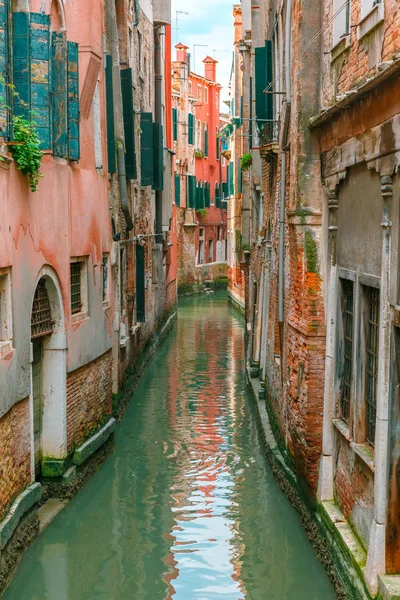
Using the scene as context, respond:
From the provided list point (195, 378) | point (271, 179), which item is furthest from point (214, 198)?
point (271, 179)

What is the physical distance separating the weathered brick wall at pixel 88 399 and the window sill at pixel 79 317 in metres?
0.56

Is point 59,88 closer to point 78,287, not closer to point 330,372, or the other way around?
point 78,287

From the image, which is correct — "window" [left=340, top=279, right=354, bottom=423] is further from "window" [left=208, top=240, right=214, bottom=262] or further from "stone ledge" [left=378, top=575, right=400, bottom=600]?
"window" [left=208, top=240, right=214, bottom=262]

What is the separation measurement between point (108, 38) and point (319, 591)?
30.4 feet

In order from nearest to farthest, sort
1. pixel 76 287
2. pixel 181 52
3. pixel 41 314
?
pixel 41 314, pixel 76 287, pixel 181 52

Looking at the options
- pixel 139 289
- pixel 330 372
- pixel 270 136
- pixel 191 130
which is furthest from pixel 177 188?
pixel 330 372

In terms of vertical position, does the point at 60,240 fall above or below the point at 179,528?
above

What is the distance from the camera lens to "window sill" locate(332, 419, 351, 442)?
7.32 metres

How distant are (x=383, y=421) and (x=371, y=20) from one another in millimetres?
2851

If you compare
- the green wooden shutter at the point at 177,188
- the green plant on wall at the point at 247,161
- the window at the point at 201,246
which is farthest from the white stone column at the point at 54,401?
the window at the point at 201,246

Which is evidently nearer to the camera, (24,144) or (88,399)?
(24,144)

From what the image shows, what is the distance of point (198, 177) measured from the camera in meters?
46.0

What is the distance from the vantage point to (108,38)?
45.8ft

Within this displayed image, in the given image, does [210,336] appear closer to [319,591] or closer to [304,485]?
[304,485]
